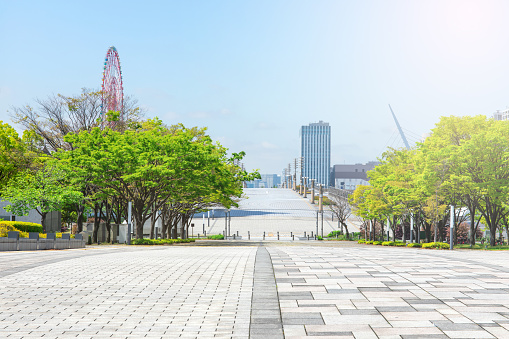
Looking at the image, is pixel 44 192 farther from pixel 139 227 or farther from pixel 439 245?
pixel 439 245

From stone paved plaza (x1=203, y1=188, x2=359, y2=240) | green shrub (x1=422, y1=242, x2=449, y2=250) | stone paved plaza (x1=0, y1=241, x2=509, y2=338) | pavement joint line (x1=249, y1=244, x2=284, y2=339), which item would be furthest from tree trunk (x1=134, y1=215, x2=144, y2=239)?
stone paved plaza (x1=203, y1=188, x2=359, y2=240)

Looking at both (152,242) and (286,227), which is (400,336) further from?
(286,227)

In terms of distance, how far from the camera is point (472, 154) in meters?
31.2

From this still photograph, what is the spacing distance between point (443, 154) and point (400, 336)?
27857 millimetres

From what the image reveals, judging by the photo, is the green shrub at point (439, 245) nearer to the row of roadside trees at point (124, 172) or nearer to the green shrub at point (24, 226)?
the row of roadside trees at point (124, 172)

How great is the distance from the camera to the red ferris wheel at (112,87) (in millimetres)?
44438

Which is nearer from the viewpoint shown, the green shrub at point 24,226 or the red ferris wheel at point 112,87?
the green shrub at point 24,226

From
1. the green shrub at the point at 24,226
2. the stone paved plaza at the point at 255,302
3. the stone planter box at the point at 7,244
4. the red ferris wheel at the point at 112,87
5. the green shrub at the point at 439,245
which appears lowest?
the green shrub at the point at 439,245

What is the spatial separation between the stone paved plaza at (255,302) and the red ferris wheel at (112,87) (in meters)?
32.7

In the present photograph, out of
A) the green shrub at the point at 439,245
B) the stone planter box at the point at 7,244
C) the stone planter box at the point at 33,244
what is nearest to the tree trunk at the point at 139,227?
the stone planter box at the point at 33,244

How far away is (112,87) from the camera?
49.6m

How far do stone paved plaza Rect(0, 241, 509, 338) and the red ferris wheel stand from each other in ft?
107

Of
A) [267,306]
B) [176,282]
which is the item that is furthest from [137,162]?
[267,306]

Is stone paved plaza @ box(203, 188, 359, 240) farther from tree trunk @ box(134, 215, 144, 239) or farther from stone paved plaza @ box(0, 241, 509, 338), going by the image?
stone paved plaza @ box(0, 241, 509, 338)
